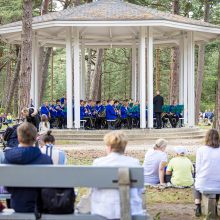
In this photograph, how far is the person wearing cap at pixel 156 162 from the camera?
9.62 m

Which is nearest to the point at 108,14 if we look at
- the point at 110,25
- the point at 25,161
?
the point at 110,25

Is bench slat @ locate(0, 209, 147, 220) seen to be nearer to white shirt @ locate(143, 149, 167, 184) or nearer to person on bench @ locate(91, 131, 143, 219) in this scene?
person on bench @ locate(91, 131, 143, 219)

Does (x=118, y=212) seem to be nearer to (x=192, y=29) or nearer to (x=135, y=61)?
(x=192, y=29)

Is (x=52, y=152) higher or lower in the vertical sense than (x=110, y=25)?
lower

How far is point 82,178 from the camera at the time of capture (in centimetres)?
498

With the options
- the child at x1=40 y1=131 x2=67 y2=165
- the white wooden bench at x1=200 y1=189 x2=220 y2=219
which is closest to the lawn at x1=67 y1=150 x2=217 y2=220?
the white wooden bench at x1=200 y1=189 x2=220 y2=219

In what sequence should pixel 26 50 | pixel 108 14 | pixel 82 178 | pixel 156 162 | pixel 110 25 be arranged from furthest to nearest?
1. pixel 108 14
2. pixel 110 25
3. pixel 26 50
4. pixel 156 162
5. pixel 82 178

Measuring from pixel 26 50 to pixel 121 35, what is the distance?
39.3 ft

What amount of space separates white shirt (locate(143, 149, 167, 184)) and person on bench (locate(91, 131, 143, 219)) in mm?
4346

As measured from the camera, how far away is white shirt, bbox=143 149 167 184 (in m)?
9.70

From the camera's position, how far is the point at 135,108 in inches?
968

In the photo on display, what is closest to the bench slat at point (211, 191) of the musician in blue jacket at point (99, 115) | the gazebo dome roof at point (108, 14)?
the gazebo dome roof at point (108, 14)

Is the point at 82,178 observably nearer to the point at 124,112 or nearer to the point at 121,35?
the point at 124,112

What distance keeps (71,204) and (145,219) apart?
666 mm
